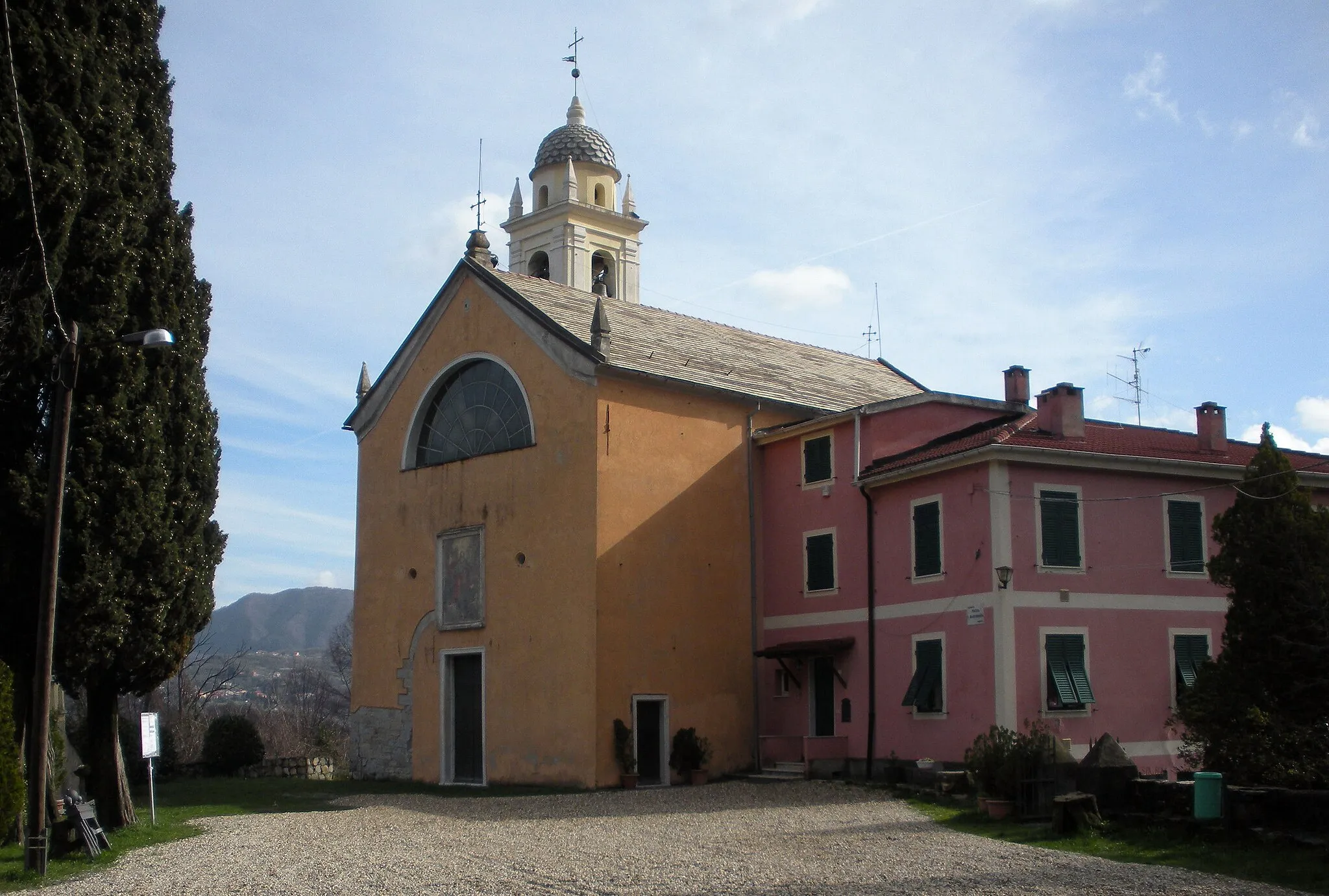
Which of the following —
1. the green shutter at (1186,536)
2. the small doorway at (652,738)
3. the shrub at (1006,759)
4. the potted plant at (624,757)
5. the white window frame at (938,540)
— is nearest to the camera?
the shrub at (1006,759)

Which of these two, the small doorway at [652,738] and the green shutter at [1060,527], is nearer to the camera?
the green shutter at [1060,527]

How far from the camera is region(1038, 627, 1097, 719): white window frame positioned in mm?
23078

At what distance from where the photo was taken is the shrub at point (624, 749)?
26.2 m

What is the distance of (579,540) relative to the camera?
26984mm

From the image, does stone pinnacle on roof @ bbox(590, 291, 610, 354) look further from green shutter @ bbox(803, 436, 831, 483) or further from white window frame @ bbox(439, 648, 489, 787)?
white window frame @ bbox(439, 648, 489, 787)

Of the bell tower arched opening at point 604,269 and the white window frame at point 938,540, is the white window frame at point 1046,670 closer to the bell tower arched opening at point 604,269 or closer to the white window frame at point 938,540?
the white window frame at point 938,540

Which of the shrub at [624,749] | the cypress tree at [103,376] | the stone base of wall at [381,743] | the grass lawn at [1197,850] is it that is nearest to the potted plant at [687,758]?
the shrub at [624,749]

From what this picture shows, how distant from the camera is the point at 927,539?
25172 millimetres

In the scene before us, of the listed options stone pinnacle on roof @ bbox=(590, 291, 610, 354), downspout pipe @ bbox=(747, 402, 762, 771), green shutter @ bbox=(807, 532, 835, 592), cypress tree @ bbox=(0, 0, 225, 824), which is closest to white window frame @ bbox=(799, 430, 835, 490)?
green shutter @ bbox=(807, 532, 835, 592)

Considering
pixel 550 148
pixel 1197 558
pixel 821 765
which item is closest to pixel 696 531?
pixel 821 765

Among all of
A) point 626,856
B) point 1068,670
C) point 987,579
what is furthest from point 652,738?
point 626,856

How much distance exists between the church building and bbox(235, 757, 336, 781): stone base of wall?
6.87 feet

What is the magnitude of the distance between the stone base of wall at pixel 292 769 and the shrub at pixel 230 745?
0.73 ft

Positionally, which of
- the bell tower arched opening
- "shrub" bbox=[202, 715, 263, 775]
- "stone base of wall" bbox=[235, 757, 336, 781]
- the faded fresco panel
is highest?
the bell tower arched opening
